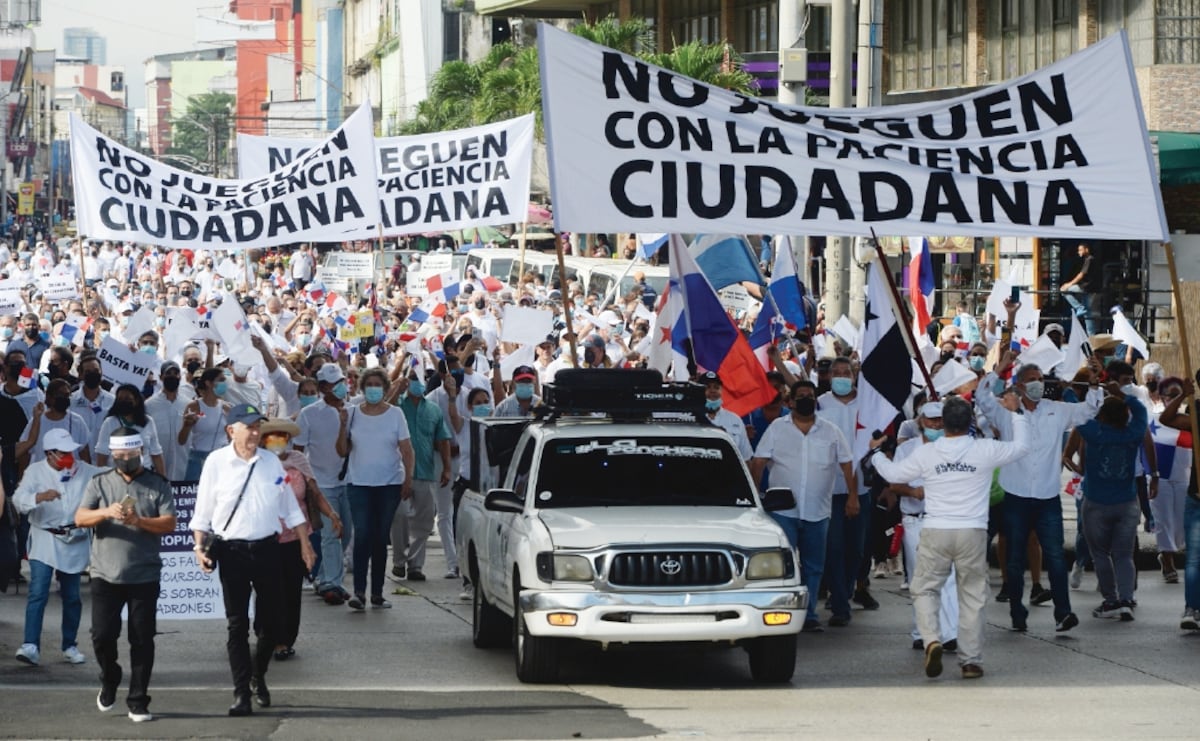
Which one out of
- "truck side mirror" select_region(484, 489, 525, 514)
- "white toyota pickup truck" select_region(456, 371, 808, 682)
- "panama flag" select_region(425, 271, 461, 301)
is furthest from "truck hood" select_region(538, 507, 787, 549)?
"panama flag" select_region(425, 271, 461, 301)

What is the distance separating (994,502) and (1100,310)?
796 inches

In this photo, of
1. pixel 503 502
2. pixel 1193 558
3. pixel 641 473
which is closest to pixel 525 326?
pixel 1193 558

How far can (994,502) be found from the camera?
15023 millimetres

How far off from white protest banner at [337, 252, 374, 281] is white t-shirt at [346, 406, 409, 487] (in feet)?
51.7

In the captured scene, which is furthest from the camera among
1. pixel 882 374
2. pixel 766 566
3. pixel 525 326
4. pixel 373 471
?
pixel 525 326

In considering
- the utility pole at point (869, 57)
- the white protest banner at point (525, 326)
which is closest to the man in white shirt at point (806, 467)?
the white protest banner at point (525, 326)

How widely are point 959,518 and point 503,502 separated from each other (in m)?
2.66

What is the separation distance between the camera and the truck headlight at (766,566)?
39.7 ft

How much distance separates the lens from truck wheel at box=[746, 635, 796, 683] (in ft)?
40.3

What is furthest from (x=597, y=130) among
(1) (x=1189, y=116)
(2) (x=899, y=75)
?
(2) (x=899, y=75)

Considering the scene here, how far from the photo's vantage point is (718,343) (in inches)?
634

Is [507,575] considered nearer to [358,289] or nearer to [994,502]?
[994,502]

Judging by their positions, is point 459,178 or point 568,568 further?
point 459,178

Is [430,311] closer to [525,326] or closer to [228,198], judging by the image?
[228,198]
